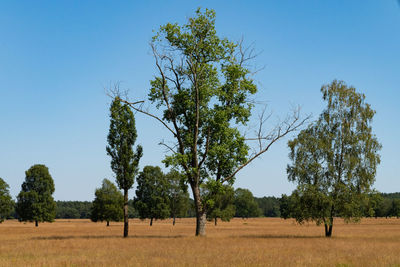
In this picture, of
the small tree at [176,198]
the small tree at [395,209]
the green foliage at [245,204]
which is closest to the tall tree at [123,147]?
the small tree at [176,198]

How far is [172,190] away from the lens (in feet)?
292

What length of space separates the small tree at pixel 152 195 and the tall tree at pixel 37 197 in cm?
1692

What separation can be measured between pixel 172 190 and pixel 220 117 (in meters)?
56.7

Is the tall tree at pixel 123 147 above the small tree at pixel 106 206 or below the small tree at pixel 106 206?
above

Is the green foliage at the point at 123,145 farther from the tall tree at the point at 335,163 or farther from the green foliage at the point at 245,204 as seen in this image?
the green foliage at the point at 245,204

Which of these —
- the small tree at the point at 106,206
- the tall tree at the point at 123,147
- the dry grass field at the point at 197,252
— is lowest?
the dry grass field at the point at 197,252

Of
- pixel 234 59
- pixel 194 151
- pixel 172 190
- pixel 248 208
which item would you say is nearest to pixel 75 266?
pixel 194 151

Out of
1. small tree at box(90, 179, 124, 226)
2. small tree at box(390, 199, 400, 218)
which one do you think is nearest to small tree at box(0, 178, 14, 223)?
small tree at box(90, 179, 124, 226)

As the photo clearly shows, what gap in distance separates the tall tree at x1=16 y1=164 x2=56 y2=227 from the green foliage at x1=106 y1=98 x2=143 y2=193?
4580 centimetres

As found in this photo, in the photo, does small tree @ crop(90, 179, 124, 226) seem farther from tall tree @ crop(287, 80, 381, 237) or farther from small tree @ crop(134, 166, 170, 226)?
tall tree @ crop(287, 80, 381, 237)

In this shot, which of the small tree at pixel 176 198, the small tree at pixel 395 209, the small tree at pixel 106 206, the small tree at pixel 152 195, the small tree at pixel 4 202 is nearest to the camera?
the small tree at pixel 4 202

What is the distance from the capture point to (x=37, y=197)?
76.5 meters

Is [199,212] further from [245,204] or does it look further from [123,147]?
[245,204]

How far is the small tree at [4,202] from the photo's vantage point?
245ft
